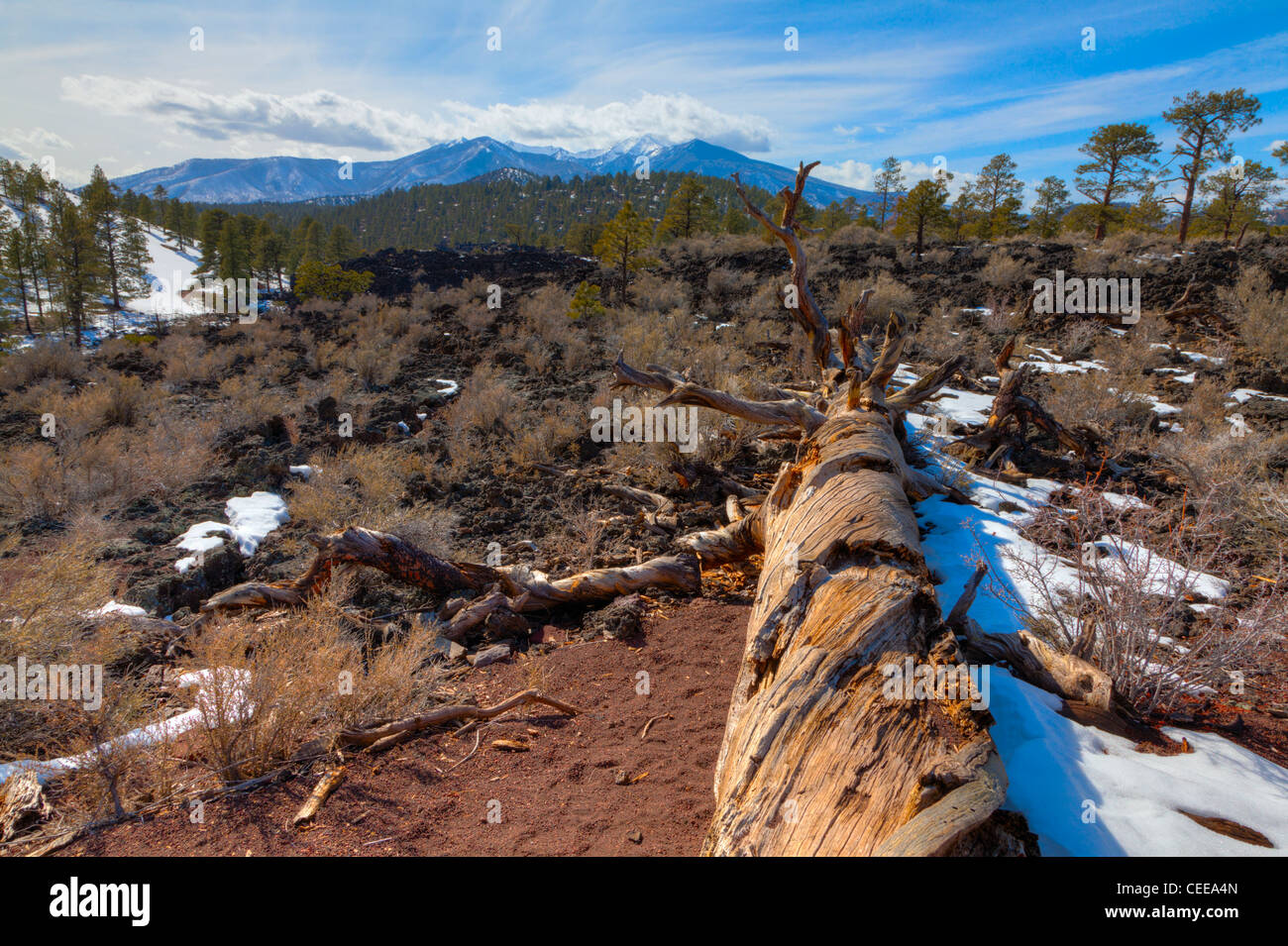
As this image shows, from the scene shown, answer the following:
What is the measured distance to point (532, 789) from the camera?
2.65m

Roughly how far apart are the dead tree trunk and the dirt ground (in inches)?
16.9

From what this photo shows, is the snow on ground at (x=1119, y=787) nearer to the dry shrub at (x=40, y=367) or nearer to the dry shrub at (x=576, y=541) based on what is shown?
the dry shrub at (x=576, y=541)

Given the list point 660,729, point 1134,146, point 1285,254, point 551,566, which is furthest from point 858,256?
point 660,729

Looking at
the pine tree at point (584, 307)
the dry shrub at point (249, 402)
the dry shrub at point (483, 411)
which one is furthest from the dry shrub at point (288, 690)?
the pine tree at point (584, 307)

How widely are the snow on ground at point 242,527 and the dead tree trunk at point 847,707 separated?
5.22m

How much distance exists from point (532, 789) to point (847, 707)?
1422 mm

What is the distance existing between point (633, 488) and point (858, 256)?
19.2 meters

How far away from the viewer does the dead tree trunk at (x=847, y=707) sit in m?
1.86

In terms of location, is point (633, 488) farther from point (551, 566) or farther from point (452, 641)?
point (452, 641)

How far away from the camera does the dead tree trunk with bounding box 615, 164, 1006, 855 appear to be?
186cm

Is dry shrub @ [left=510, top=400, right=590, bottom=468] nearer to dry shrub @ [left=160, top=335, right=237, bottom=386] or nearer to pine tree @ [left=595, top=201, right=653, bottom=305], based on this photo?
dry shrub @ [left=160, top=335, right=237, bottom=386]
